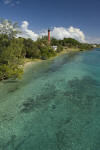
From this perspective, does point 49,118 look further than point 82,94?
No

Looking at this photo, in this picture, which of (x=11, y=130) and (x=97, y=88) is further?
(x=97, y=88)

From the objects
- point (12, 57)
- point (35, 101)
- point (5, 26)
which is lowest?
point (35, 101)

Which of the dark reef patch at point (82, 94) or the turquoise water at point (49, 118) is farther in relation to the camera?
the dark reef patch at point (82, 94)

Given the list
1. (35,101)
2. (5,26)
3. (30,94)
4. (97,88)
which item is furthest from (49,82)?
(5,26)

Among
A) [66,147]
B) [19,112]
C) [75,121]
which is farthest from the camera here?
[19,112]

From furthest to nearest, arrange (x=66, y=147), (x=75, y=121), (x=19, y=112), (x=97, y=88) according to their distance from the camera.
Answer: (x=97, y=88) < (x=19, y=112) < (x=75, y=121) < (x=66, y=147)

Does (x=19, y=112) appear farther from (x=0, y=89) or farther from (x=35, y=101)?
(x=0, y=89)

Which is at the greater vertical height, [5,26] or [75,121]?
[5,26]

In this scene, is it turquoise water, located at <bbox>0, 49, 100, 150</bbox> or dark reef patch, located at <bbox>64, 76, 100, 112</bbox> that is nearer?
turquoise water, located at <bbox>0, 49, 100, 150</bbox>

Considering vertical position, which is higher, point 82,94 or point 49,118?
point 82,94
